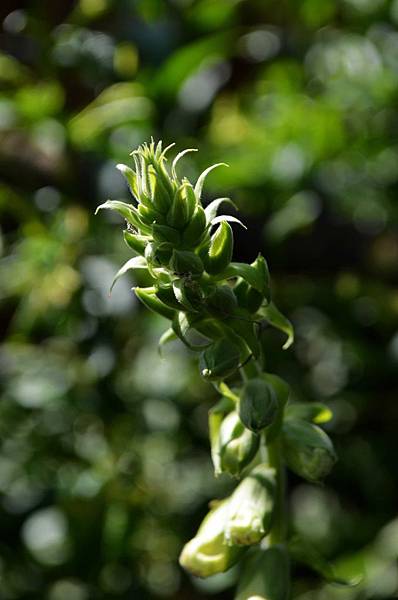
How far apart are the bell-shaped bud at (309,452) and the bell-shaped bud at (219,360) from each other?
13cm

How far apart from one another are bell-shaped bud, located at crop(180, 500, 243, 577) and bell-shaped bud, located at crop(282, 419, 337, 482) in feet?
0.31

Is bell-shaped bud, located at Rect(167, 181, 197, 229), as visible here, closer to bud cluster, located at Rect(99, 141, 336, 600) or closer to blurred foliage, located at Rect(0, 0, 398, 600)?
bud cluster, located at Rect(99, 141, 336, 600)

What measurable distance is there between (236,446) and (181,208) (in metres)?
0.24

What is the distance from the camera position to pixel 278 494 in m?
0.89

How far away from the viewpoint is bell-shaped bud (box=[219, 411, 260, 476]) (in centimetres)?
84

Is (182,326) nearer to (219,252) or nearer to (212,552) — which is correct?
(219,252)

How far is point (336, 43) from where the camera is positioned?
6.36ft

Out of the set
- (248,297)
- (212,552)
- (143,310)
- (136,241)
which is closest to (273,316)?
(248,297)

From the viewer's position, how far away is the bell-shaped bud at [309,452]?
2.85ft

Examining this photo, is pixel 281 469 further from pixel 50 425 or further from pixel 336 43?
pixel 336 43

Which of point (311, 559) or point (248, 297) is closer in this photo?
point (248, 297)

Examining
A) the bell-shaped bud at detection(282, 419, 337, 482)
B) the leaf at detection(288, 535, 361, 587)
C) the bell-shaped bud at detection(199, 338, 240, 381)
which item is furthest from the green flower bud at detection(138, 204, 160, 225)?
the leaf at detection(288, 535, 361, 587)

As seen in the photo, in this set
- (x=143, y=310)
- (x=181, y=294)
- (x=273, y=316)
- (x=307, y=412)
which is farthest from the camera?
(x=143, y=310)

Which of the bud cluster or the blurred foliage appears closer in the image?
the bud cluster
